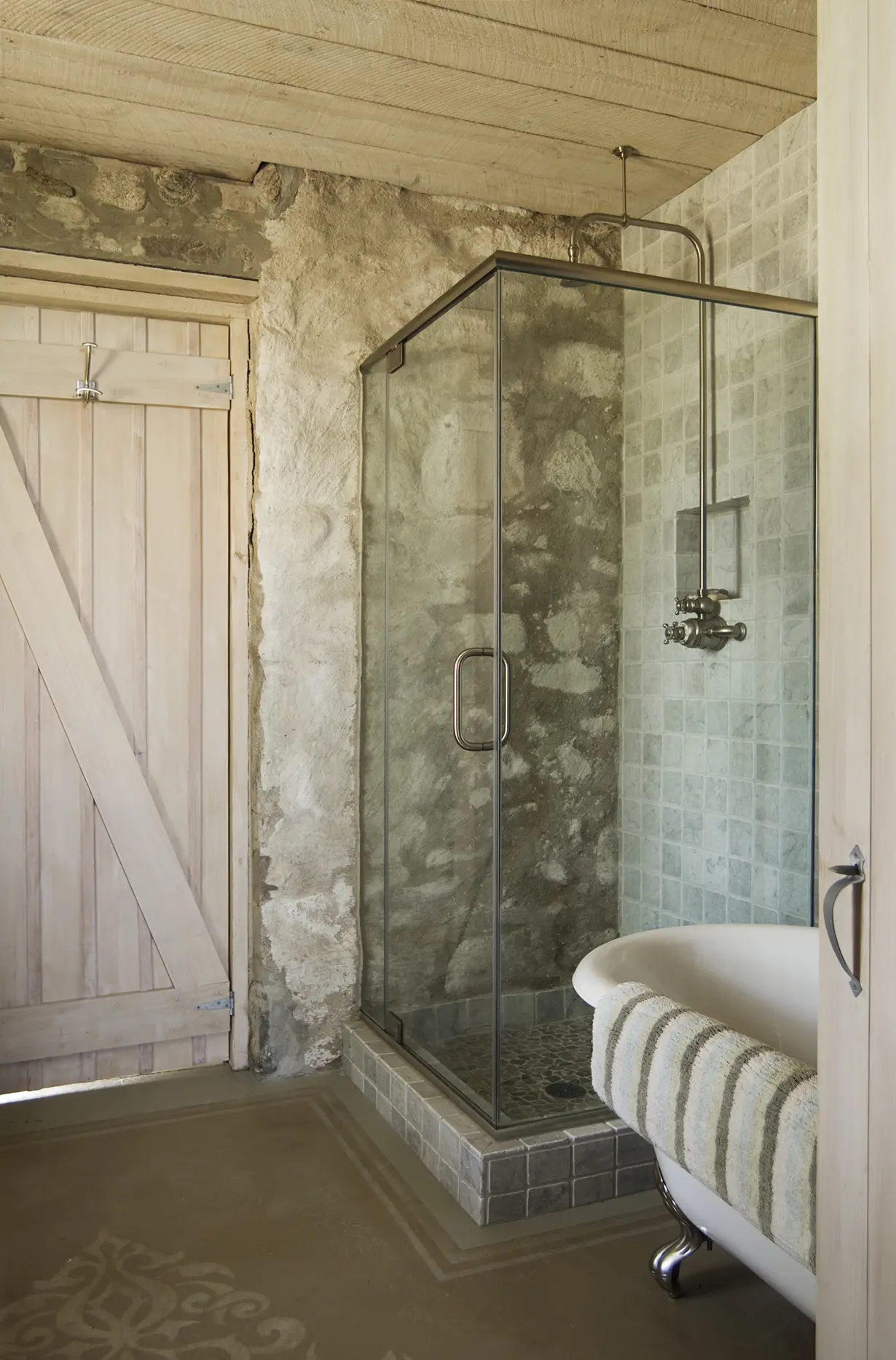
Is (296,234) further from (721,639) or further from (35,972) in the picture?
(35,972)

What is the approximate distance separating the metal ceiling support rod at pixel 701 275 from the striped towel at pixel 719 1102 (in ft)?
3.58

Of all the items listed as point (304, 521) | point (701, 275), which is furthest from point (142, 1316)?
point (701, 275)

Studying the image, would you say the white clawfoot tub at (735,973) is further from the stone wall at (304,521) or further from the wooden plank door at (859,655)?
the stone wall at (304,521)

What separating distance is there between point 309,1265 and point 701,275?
2.76 metres

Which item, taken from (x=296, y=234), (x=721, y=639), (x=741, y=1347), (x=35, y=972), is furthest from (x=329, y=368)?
(x=741, y=1347)

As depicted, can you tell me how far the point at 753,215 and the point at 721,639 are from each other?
48.7 inches

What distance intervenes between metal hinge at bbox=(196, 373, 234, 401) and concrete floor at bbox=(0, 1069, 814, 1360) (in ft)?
6.80

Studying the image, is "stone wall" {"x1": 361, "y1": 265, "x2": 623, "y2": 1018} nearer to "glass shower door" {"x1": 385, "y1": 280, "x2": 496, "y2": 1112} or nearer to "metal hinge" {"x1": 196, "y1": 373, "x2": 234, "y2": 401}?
"glass shower door" {"x1": 385, "y1": 280, "x2": 496, "y2": 1112}

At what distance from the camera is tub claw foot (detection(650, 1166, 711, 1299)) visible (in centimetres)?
196

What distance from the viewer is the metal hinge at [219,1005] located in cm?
313

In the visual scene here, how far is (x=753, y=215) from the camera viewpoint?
285 centimetres

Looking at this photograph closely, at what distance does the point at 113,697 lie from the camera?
9.95 feet

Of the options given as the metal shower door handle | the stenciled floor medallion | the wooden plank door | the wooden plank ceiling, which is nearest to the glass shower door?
the metal shower door handle

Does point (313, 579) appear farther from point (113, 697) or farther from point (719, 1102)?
point (719, 1102)
